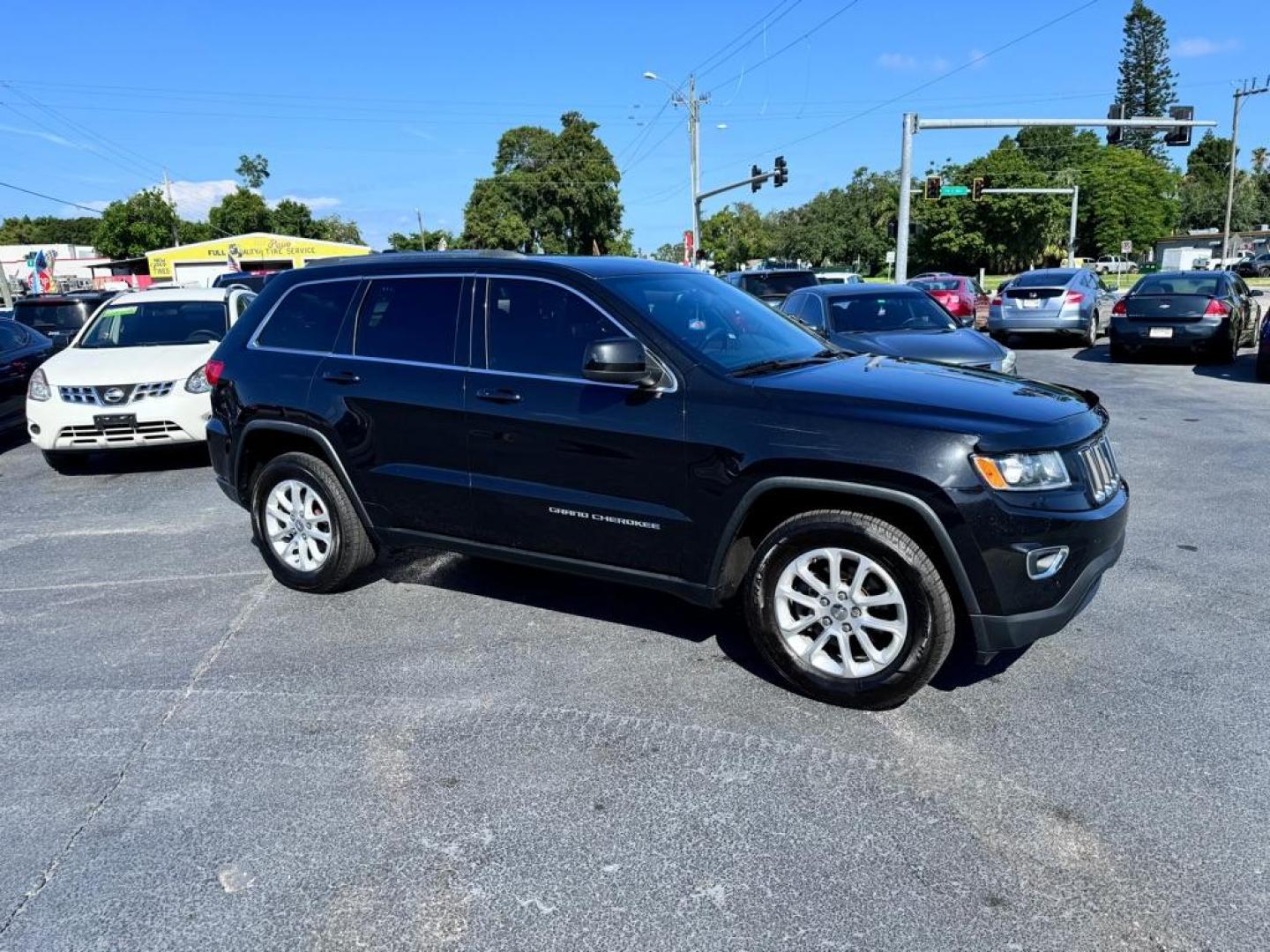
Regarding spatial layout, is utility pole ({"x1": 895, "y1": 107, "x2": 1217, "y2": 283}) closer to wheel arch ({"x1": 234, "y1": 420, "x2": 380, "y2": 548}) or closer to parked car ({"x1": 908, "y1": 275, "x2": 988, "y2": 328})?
parked car ({"x1": 908, "y1": 275, "x2": 988, "y2": 328})

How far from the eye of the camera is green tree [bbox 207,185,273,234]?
7662cm

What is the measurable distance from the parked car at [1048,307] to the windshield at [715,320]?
13982 mm

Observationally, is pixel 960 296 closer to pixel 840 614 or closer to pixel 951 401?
pixel 951 401

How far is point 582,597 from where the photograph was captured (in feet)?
16.5

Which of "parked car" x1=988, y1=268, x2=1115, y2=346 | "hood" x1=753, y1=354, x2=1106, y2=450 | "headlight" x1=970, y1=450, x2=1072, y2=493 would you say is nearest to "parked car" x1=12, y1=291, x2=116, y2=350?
"hood" x1=753, y1=354, x2=1106, y2=450

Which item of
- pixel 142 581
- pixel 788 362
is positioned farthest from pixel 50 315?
pixel 788 362

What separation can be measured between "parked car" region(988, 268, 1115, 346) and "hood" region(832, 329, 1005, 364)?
7.83m

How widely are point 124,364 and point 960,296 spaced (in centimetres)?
1719

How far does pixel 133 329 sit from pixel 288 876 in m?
8.33

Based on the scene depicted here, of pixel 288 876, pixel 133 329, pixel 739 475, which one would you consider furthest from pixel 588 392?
pixel 133 329

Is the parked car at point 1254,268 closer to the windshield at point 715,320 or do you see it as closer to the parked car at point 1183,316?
the parked car at point 1183,316

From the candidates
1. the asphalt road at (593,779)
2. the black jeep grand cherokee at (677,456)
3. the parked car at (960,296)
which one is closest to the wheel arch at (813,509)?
the black jeep grand cherokee at (677,456)

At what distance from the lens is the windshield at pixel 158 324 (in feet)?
30.8

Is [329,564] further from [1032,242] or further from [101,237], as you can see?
[101,237]
